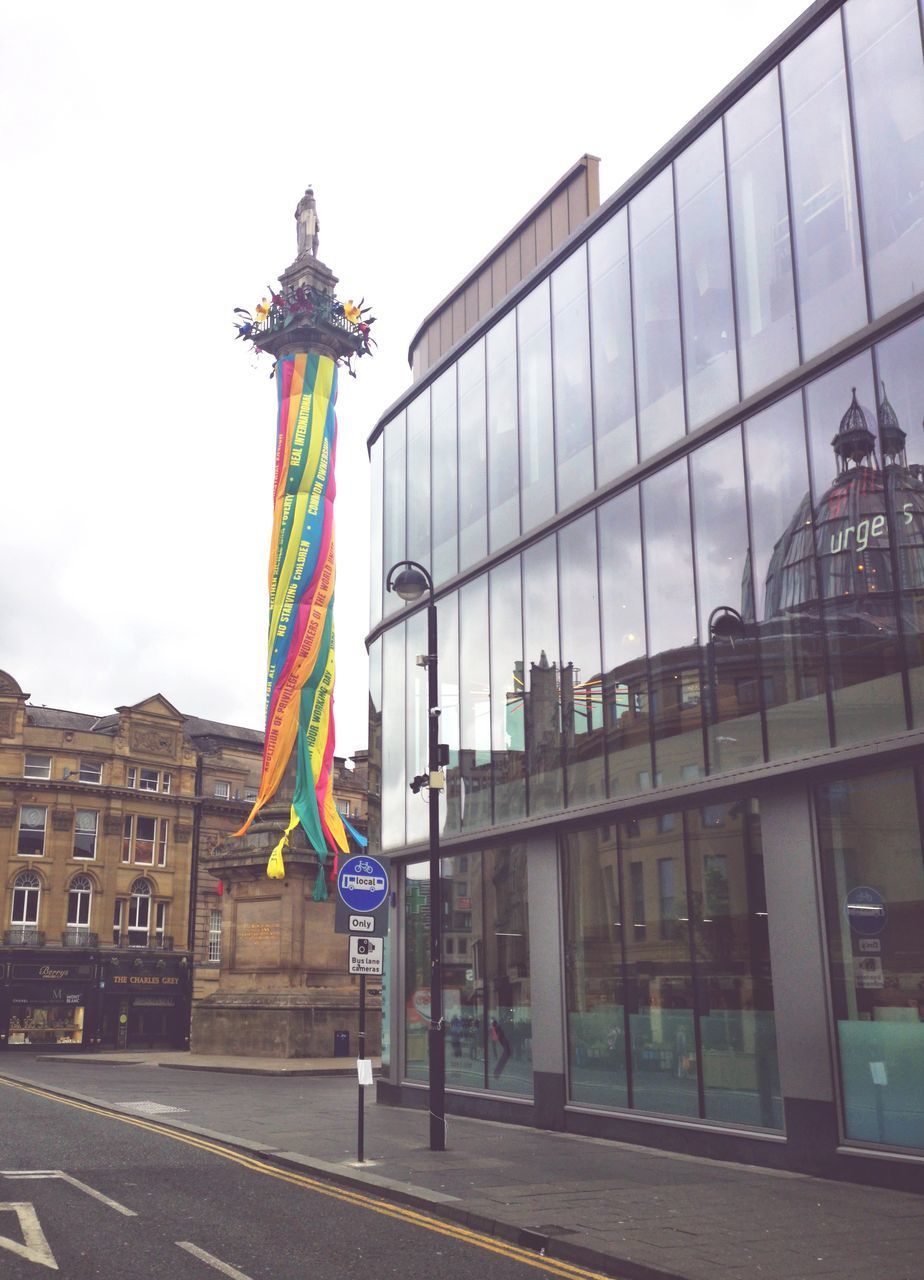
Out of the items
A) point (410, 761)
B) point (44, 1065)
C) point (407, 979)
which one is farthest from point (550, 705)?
point (44, 1065)

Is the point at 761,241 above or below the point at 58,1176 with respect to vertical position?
above

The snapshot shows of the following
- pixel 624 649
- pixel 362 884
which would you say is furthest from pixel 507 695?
pixel 362 884

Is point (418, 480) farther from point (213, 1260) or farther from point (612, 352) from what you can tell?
point (213, 1260)

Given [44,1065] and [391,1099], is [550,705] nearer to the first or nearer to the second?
[391,1099]

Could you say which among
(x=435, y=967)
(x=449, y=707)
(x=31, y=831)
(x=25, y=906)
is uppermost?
(x=31, y=831)

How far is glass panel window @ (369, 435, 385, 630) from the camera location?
27000mm

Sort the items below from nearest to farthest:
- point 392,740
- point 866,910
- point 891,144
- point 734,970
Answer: point 866,910 < point 891,144 < point 734,970 < point 392,740

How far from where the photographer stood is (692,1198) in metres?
12.0

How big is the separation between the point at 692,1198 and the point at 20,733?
196 feet

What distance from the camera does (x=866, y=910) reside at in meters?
13.6

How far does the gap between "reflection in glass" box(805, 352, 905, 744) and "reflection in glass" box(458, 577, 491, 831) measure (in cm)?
849

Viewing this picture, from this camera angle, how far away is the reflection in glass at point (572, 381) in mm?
19750

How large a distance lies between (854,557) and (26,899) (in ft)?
192

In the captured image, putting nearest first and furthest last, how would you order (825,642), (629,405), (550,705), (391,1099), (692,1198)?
(692,1198), (825,642), (629,405), (550,705), (391,1099)
